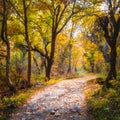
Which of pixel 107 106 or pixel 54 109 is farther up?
pixel 107 106

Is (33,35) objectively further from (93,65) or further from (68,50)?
(93,65)

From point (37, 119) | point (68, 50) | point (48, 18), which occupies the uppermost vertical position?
point (48, 18)

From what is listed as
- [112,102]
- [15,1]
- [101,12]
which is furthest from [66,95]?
[15,1]

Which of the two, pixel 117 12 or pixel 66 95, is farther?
pixel 117 12

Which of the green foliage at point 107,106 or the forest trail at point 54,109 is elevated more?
the green foliage at point 107,106

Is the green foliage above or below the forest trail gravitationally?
above

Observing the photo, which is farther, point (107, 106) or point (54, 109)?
point (54, 109)

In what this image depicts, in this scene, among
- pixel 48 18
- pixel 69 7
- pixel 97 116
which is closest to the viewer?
pixel 97 116

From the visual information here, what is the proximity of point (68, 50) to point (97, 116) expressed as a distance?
1337 inches

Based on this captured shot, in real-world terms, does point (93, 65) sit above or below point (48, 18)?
below

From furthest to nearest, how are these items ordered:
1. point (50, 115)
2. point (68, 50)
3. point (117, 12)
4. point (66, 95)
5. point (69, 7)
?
point (68, 50)
point (69, 7)
point (117, 12)
point (66, 95)
point (50, 115)

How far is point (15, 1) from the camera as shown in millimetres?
16672

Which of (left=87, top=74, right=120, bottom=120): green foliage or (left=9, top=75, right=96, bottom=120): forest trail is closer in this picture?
(left=87, top=74, right=120, bottom=120): green foliage

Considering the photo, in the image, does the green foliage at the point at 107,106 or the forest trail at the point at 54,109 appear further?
the forest trail at the point at 54,109
